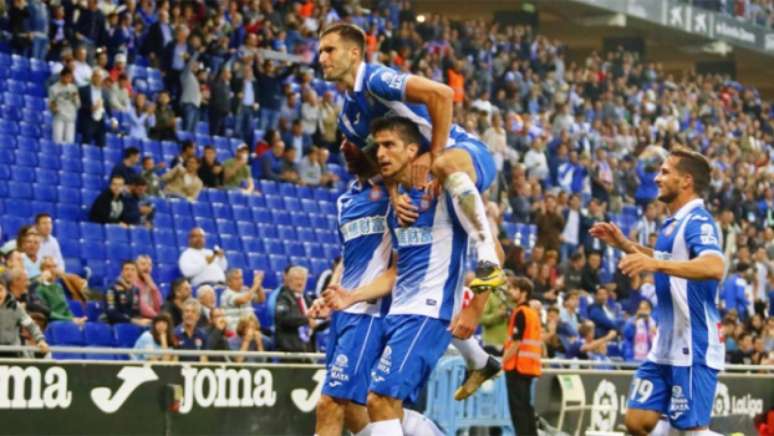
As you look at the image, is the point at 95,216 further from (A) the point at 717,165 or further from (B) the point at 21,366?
(A) the point at 717,165

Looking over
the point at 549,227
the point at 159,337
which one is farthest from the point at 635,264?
the point at 549,227

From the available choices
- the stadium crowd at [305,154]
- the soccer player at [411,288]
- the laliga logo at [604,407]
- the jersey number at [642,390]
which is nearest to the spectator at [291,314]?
the stadium crowd at [305,154]

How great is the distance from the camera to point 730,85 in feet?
137

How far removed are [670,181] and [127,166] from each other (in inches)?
386

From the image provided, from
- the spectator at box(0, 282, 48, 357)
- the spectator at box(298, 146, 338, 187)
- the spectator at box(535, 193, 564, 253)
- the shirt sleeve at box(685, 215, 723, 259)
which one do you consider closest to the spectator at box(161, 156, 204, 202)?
the spectator at box(298, 146, 338, 187)

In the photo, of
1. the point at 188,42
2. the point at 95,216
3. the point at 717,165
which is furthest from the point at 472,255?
the point at 717,165

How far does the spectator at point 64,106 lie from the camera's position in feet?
62.1

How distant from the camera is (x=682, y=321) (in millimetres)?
9672

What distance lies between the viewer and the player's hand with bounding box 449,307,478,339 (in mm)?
8500

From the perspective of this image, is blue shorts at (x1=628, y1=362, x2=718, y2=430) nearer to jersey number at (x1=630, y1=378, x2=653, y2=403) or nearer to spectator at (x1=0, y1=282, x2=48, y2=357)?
jersey number at (x1=630, y1=378, x2=653, y2=403)

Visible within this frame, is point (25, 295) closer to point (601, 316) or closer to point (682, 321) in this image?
point (682, 321)

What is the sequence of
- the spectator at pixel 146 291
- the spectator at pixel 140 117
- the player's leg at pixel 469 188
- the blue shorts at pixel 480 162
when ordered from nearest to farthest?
1. the player's leg at pixel 469 188
2. the blue shorts at pixel 480 162
3. the spectator at pixel 146 291
4. the spectator at pixel 140 117

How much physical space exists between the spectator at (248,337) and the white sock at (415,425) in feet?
25.1

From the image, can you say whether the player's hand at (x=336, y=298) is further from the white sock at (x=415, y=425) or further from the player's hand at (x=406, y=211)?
the white sock at (x=415, y=425)
